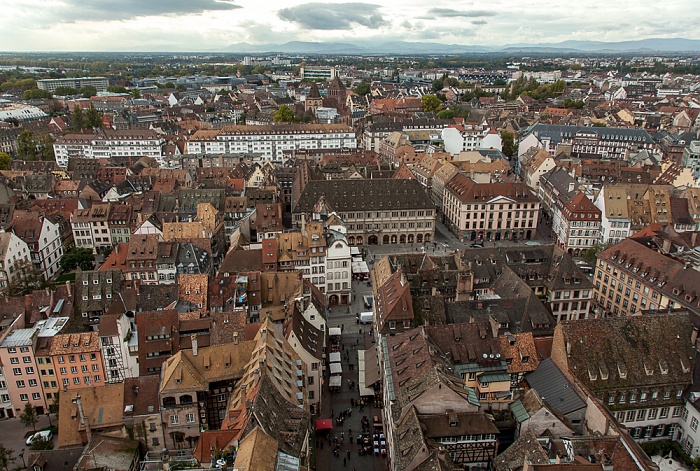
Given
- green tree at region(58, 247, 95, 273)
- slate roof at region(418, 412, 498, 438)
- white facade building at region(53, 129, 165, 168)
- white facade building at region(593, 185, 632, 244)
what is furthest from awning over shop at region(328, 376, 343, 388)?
white facade building at region(53, 129, 165, 168)

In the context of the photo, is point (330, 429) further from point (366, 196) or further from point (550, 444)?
point (366, 196)

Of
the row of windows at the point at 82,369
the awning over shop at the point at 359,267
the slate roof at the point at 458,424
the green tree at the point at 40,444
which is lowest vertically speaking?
the green tree at the point at 40,444

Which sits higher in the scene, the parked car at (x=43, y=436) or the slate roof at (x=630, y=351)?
the slate roof at (x=630, y=351)

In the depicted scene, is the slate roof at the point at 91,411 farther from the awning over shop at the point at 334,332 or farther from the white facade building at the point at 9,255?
the white facade building at the point at 9,255

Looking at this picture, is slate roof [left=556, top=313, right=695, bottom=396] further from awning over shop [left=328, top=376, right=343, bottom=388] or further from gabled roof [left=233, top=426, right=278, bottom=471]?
gabled roof [left=233, top=426, right=278, bottom=471]

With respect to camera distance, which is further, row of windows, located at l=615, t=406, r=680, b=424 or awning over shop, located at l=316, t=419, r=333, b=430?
awning over shop, located at l=316, t=419, r=333, b=430

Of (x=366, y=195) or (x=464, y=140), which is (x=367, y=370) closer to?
(x=366, y=195)

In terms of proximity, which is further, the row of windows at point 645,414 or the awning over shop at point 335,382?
the awning over shop at point 335,382

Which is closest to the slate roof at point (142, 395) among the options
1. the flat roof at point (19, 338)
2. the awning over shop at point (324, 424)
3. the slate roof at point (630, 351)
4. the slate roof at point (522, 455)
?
the flat roof at point (19, 338)
